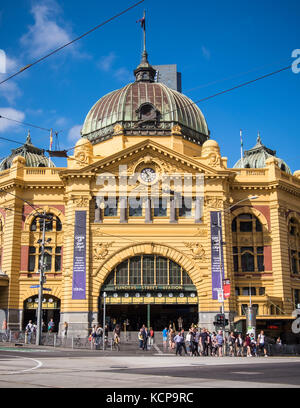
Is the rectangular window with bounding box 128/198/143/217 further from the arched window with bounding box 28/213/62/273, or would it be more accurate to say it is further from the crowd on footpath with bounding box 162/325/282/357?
the crowd on footpath with bounding box 162/325/282/357

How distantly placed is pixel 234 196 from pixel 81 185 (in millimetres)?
16720

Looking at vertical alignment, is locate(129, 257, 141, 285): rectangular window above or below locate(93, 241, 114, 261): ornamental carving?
below

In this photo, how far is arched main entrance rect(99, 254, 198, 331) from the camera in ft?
164

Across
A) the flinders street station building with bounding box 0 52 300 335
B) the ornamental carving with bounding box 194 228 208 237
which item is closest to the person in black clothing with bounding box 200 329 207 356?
the flinders street station building with bounding box 0 52 300 335

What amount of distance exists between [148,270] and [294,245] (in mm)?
17489

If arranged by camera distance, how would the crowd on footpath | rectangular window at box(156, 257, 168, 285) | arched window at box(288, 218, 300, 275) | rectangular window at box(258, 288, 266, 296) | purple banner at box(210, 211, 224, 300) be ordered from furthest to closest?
arched window at box(288, 218, 300, 275), rectangular window at box(258, 288, 266, 296), rectangular window at box(156, 257, 168, 285), purple banner at box(210, 211, 224, 300), the crowd on footpath

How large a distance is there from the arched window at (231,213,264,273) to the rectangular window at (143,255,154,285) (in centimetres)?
947

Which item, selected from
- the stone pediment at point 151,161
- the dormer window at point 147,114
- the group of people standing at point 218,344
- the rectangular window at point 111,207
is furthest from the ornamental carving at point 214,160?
the group of people standing at point 218,344

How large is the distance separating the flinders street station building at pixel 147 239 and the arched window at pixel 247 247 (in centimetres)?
11

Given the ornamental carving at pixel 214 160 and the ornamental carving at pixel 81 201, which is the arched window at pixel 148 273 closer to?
the ornamental carving at pixel 81 201

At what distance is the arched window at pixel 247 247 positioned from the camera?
53969mm

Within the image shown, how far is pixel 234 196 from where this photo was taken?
55.2 metres
